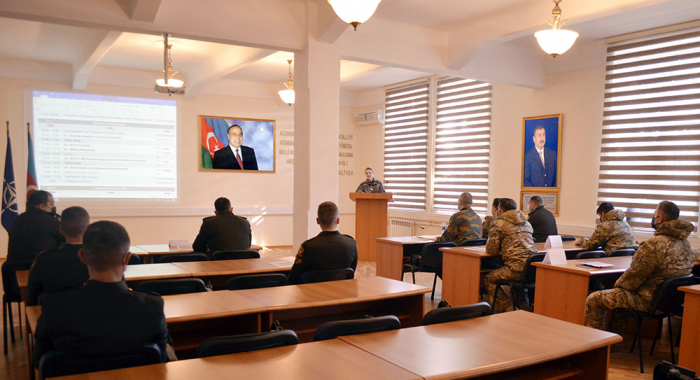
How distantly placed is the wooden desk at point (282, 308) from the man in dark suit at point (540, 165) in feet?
16.5

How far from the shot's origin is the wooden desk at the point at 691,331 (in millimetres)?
3463

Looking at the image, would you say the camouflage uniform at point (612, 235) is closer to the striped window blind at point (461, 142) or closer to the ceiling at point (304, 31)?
the ceiling at point (304, 31)

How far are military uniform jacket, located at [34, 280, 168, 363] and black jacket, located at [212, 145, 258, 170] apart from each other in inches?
331

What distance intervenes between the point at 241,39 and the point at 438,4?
235cm

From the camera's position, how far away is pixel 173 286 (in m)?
3.15

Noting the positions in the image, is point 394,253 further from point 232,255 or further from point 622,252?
point 622,252

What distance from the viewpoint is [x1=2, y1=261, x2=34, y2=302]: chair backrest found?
4027 mm

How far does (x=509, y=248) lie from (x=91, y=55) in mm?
6475

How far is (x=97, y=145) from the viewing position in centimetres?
898

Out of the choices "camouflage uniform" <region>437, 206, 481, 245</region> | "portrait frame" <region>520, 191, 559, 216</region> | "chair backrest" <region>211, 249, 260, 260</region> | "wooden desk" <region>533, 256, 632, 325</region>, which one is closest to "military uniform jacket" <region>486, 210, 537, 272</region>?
"wooden desk" <region>533, 256, 632, 325</region>

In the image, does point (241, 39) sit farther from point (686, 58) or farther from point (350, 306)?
point (686, 58)

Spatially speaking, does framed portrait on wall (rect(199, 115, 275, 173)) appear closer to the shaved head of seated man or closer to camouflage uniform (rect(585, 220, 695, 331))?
the shaved head of seated man

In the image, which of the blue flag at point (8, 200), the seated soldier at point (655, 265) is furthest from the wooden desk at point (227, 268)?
the blue flag at point (8, 200)

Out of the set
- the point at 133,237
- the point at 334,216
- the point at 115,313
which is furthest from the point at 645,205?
the point at 133,237
